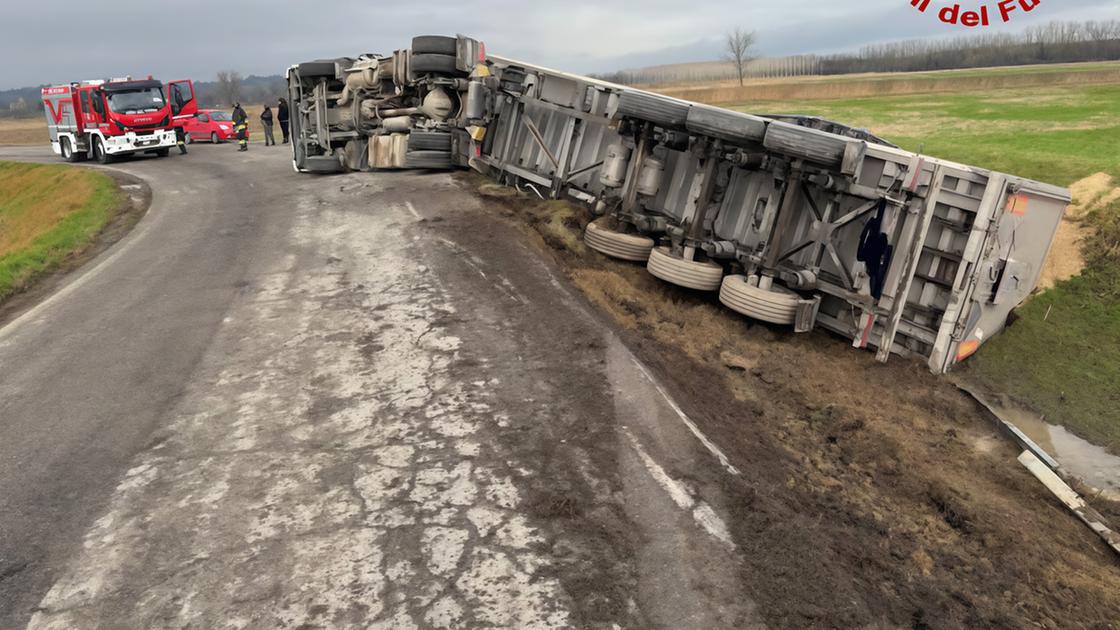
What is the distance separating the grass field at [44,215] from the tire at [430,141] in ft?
19.3

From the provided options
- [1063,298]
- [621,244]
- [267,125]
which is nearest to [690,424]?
[621,244]

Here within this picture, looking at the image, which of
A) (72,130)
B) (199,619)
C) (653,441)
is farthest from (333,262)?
(72,130)

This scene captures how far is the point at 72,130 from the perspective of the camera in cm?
2641

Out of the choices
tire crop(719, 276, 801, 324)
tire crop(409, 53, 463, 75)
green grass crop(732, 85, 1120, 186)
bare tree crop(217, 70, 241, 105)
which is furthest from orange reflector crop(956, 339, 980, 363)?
bare tree crop(217, 70, 241, 105)

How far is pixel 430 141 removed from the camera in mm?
15039

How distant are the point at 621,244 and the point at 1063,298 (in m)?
6.40

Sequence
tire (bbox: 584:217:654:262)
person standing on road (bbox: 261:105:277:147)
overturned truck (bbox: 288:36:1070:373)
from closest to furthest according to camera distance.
Answer: overturned truck (bbox: 288:36:1070:373)
tire (bbox: 584:217:654:262)
person standing on road (bbox: 261:105:277:147)

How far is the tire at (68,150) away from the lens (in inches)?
1058

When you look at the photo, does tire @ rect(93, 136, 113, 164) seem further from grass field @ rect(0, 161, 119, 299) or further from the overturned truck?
the overturned truck

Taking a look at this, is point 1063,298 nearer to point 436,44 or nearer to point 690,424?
point 690,424

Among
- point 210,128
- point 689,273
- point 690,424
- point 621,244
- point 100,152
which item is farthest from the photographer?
point 210,128

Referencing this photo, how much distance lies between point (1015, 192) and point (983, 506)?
11.1 ft

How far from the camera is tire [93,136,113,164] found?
2512 cm

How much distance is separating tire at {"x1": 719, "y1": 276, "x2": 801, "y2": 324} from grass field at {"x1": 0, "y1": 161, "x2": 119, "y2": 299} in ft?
31.7
